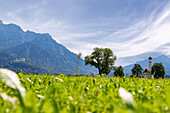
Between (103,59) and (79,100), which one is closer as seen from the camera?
(79,100)

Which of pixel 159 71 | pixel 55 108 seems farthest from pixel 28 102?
pixel 159 71

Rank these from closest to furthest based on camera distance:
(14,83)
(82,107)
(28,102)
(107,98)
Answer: (28,102) → (14,83) → (82,107) → (107,98)

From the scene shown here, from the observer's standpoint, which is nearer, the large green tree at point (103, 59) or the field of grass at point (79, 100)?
the field of grass at point (79, 100)

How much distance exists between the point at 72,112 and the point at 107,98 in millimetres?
1216

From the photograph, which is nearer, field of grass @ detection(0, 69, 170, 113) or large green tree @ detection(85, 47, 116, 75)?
field of grass @ detection(0, 69, 170, 113)

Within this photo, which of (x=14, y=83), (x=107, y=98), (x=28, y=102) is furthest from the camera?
(x=107, y=98)

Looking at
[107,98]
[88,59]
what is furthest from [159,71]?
[107,98]

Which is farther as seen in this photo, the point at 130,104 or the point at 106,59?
the point at 106,59

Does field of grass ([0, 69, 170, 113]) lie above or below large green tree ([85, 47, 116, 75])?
below

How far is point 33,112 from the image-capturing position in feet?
5.03

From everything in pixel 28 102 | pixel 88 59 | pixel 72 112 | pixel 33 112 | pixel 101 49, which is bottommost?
pixel 72 112

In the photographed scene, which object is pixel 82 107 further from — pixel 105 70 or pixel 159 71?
pixel 159 71

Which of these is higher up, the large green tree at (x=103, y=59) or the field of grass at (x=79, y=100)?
the large green tree at (x=103, y=59)

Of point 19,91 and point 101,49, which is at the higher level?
point 101,49
